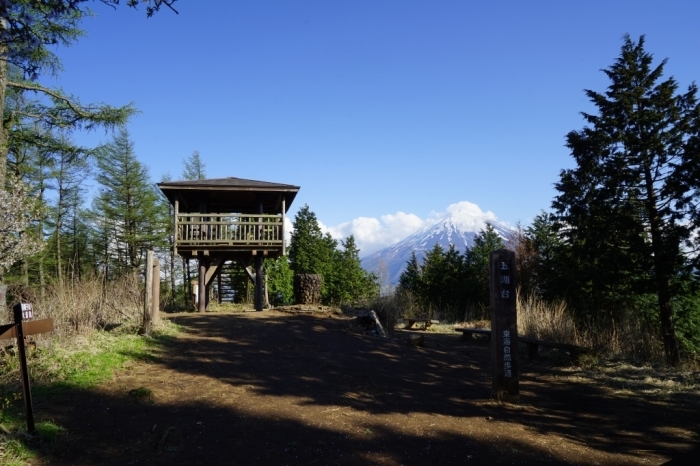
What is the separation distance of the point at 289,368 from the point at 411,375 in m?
1.98

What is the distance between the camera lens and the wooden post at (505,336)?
21.0 ft

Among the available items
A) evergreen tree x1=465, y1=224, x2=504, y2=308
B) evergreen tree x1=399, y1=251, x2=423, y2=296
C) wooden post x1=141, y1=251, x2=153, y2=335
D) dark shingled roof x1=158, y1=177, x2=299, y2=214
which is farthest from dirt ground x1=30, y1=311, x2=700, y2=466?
evergreen tree x1=399, y1=251, x2=423, y2=296

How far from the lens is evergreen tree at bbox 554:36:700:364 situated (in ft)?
45.6

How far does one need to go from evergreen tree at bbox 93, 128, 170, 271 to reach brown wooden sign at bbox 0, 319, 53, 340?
26814mm

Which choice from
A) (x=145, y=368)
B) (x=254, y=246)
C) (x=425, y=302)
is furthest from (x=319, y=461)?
(x=425, y=302)

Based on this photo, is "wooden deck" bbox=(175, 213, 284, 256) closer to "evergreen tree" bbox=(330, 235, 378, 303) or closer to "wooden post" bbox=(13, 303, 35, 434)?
"wooden post" bbox=(13, 303, 35, 434)

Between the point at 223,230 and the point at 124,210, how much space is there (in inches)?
666

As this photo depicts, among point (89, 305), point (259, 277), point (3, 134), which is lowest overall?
point (89, 305)

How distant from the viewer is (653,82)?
1580 centimetres

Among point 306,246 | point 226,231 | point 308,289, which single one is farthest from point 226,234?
point 306,246

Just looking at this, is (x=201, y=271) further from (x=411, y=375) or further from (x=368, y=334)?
(x=411, y=375)

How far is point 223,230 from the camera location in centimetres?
1652

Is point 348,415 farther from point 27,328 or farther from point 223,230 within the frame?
point 223,230

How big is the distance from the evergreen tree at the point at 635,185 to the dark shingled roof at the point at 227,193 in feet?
32.2
